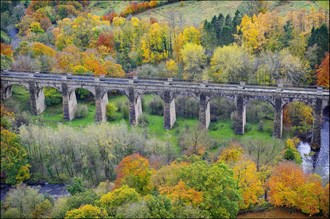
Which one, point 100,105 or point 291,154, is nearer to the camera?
point 291,154

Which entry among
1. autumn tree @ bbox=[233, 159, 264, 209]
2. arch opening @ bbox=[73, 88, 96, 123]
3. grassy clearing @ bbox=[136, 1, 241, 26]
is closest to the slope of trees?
arch opening @ bbox=[73, 88, 96, 123]

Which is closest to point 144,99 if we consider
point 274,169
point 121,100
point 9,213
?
point 121,100

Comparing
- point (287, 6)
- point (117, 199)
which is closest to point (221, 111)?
point (287, 6)

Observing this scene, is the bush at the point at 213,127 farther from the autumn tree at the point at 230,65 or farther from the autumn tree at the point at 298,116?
the autumn tree at the point at 298,116

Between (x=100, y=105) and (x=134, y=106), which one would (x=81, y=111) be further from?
(x=134, y=106)

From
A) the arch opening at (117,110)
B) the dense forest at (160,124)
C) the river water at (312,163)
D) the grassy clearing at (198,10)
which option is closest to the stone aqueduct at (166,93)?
the arch opening at (117,110)

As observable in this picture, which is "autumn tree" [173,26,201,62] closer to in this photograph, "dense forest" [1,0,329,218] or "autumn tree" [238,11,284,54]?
"dense forest" [1,0,329,218]

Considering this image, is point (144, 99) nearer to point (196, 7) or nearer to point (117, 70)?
point (117, 70)
